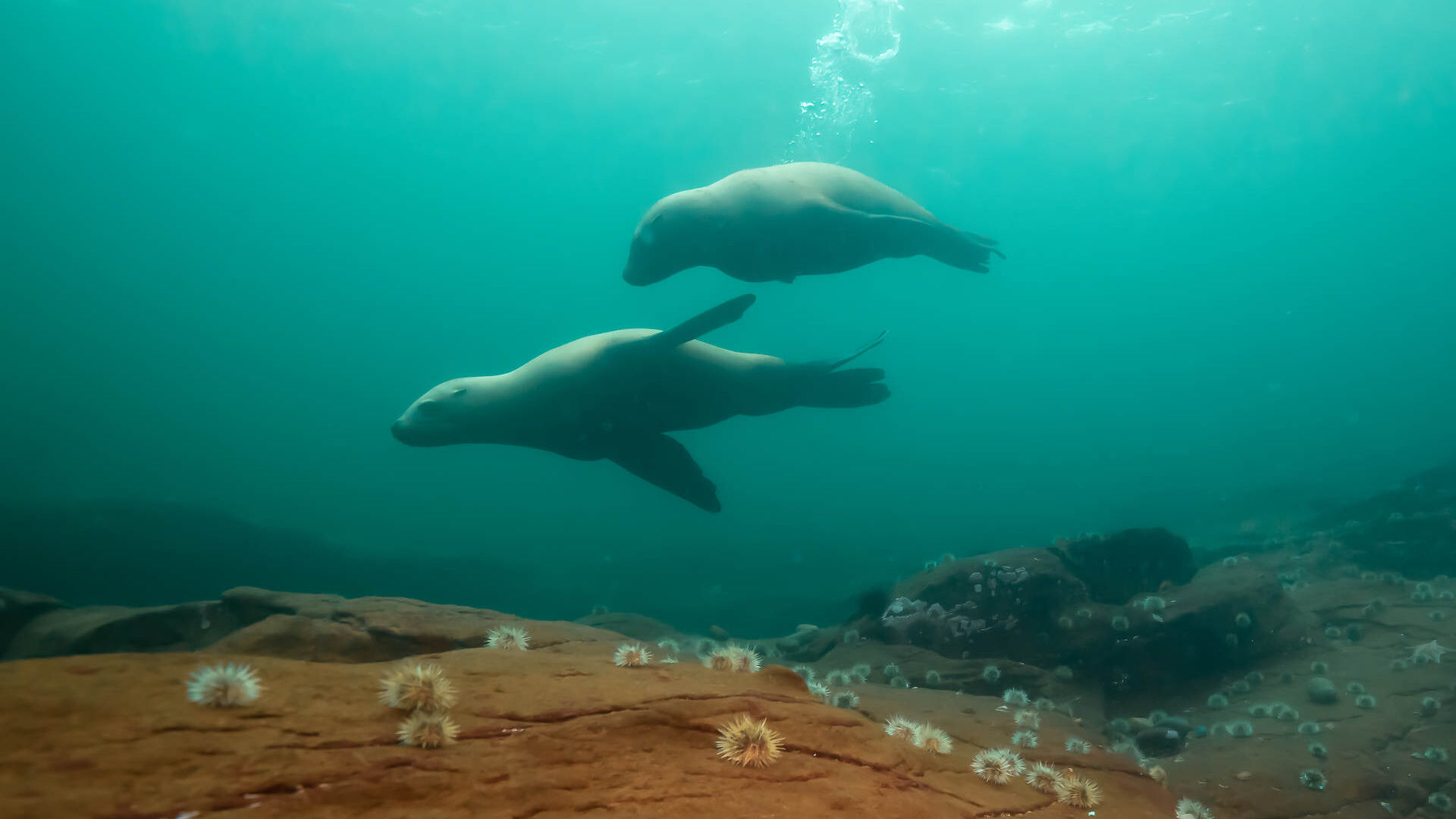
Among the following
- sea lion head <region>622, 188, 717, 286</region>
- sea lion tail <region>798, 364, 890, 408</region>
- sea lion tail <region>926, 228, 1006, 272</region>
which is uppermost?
sea lion tail <region>926, 228, 1006, 272</region>

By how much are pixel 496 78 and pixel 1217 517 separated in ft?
215

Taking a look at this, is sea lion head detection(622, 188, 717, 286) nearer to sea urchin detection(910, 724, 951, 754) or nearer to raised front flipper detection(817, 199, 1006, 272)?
raised front flipper detection(817, 199, 1006, 272)

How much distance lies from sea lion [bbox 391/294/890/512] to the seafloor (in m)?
3.62

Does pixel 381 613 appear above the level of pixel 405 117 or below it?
below

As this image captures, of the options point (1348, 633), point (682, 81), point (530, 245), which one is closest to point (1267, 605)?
point (1348, 633)

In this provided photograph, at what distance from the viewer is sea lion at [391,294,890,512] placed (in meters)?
10.3

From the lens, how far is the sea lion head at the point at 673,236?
33.7ft

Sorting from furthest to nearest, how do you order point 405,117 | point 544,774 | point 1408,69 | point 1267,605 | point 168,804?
Result: point 405,117
point 1408,69
point 1267,605
point 544,774
point 168,804

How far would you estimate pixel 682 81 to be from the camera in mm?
44500

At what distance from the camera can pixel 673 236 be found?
10.4 metres

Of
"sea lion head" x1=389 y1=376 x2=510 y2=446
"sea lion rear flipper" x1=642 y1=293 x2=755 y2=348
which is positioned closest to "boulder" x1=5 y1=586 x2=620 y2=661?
"sea lion head" x1=389 y1=376 x2=510 y2=446

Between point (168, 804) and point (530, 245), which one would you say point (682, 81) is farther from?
point (168, 804)

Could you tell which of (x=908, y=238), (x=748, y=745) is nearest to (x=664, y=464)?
(x=908, y=238)

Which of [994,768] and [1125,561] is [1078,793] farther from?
[1125,561]
